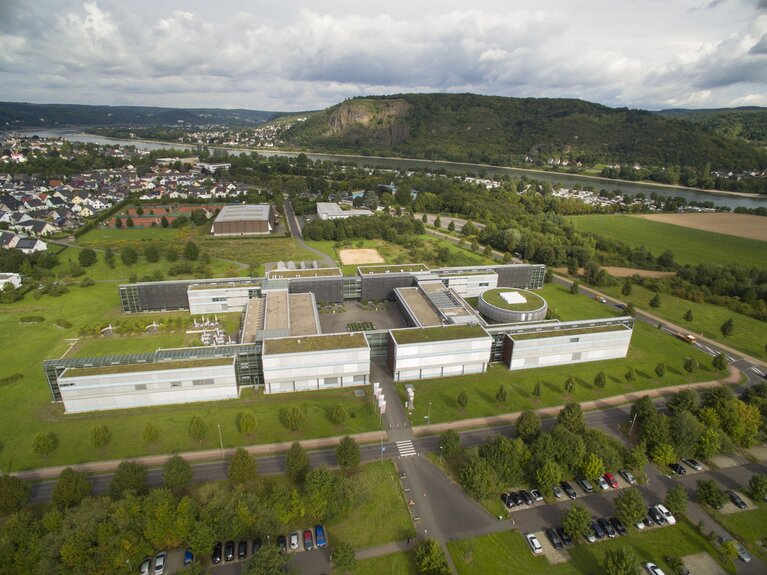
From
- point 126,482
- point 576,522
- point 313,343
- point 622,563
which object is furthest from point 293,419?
point 622,563

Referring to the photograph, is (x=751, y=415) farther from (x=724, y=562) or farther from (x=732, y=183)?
(x=732, y=183)

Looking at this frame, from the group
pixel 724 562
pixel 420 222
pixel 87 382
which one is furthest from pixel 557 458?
pixel 420 222

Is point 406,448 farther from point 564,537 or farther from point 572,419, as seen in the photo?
point 572,419

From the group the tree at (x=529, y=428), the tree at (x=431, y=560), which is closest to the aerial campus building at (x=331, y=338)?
the tree at (x=529, y=428)

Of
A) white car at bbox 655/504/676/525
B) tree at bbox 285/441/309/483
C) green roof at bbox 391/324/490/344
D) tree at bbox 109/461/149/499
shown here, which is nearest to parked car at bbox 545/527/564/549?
white car at bbox 655/504/676/525

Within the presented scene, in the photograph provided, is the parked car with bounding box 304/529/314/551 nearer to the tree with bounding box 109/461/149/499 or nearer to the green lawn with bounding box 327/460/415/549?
the green lawn with bounding box 327/460/415/549

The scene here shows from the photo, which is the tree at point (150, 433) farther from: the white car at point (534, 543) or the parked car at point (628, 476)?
the parked car at point (628, 476)
